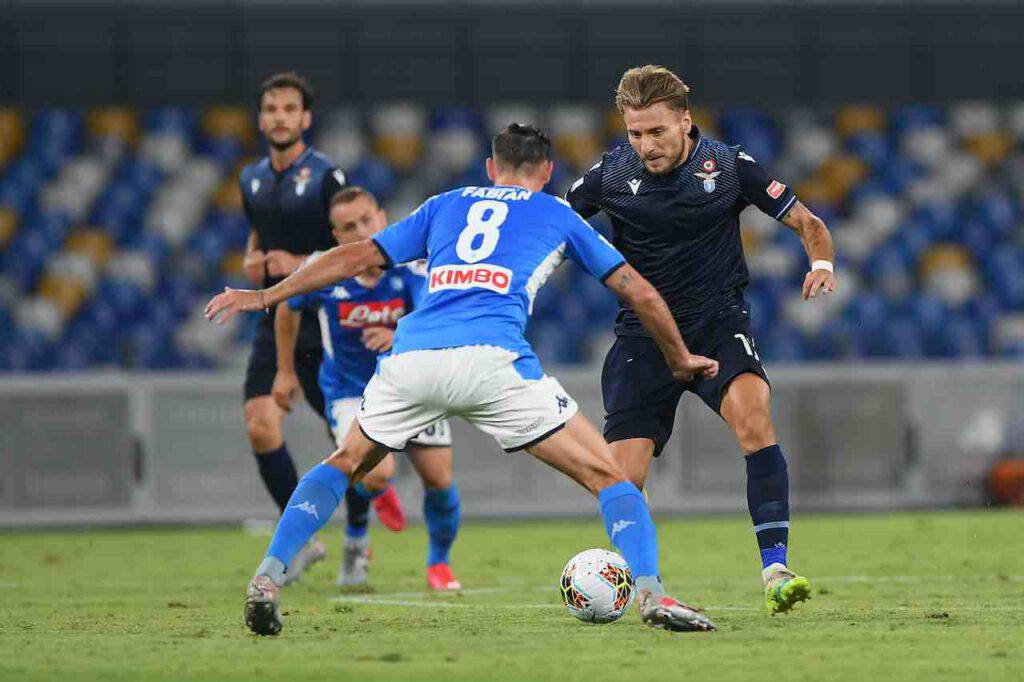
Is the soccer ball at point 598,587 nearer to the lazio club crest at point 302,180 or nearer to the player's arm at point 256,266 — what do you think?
the player's arm at point 256,266

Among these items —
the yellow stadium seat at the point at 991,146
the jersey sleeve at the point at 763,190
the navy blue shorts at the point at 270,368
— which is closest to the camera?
the jersey sleeve at the point at 763,190

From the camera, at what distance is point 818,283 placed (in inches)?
263

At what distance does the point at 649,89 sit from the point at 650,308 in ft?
3.68

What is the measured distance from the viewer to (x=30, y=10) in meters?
21.2

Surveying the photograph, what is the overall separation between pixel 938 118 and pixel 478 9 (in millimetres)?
6794

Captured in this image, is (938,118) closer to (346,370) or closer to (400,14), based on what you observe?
(400,14)

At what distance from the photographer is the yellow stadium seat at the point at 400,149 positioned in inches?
856

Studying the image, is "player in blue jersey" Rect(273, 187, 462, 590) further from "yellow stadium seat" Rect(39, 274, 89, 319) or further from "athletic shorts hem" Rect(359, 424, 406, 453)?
"yellow stadium seat" Rect(39, 274, 89, 319)

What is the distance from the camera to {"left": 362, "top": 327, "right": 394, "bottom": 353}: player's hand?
888 centimetres

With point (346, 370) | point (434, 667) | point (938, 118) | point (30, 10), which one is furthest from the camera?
point (938, 118)

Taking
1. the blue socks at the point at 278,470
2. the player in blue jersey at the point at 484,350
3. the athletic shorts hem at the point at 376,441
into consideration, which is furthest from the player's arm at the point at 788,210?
the blue socks at the point at 278,470

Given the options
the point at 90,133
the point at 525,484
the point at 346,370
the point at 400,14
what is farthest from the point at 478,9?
the point at 346,370

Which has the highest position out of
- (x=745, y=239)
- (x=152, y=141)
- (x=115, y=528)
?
(x=152, y=141)

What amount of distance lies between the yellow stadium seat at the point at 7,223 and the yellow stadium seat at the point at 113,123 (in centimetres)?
169
